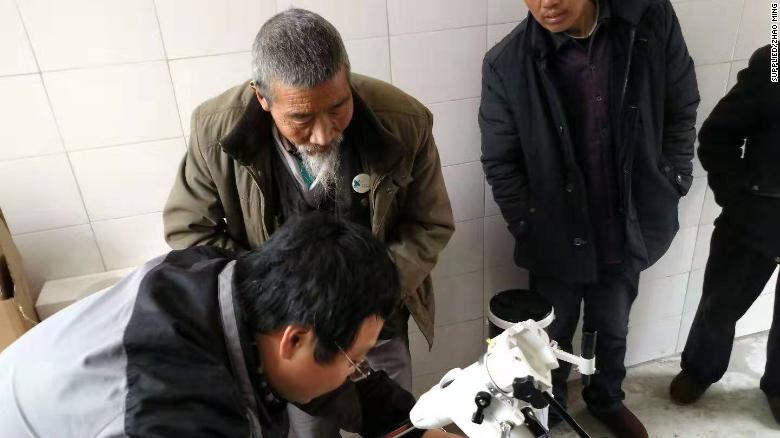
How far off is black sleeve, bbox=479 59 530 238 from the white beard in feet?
1.85

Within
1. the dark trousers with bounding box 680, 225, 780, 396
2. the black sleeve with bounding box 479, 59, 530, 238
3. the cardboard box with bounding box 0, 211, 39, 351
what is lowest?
the dark trousers with bounding box 680, 225, 780, 396

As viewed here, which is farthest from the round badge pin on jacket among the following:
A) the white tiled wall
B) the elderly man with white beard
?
the white tiled wall

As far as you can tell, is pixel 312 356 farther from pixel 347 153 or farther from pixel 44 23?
pixel 44 23

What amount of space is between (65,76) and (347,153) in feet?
2.82

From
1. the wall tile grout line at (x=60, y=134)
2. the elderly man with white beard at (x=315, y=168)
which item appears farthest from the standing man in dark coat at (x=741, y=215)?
the wall tile grout line at (x=60, y=134)

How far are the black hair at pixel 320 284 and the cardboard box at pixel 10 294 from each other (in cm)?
104

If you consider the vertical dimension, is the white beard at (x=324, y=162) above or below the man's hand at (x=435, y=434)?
above

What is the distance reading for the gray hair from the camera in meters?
1.19

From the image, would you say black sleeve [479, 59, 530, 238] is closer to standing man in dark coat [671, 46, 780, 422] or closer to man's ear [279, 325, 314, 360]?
standing man in dark coat [671, 46, 780, 422]

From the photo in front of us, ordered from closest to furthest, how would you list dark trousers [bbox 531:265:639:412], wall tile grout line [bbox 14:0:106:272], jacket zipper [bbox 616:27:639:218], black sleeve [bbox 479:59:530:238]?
wall tile grout line [bbox 14:0:106:272] < jacket zipper [bbox 616:27:639:218] < black sleeve [bbox 479:59:530:238] < dark trousers [bbox 531:265:639:412]

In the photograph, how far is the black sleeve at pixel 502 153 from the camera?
1721 mm

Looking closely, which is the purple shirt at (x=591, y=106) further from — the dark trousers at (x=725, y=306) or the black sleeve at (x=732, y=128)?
the dark trousers at (x=725, y=306)

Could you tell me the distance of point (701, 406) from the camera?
2342mm

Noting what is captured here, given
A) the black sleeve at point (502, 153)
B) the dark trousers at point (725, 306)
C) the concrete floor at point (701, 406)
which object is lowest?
the concrete floor at point (701, 406)
